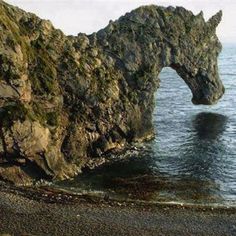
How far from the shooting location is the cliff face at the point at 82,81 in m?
63.3

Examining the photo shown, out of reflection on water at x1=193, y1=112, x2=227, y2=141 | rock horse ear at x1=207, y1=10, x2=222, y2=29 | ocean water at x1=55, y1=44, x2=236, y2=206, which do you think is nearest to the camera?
ocean water at x1=55, y1=44, x2=236, y2=206

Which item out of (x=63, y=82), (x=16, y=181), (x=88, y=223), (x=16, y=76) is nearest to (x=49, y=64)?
(x=63, y=82)

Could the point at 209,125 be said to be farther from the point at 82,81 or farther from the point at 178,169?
the point at 82,81

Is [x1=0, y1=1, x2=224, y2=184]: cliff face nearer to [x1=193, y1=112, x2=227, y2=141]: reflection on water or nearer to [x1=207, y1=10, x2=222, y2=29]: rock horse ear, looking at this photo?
A: [x1=207, y1=10, x2=222, y2=29]: rock horse ear

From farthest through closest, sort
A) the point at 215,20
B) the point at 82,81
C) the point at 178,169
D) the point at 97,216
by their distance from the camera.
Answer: the point at 215,20
the point at 82,81
the point at 178,169
the point at 97,216

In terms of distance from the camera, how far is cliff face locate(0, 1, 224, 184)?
6334 centimetres

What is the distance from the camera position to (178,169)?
71.3 meters

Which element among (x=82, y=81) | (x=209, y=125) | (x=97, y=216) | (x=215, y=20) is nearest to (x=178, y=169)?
(x=82, y=81)

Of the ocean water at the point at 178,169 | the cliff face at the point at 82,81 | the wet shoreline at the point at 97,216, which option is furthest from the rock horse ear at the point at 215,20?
the wet shoreline at the point at 97,216

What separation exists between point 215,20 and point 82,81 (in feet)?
162

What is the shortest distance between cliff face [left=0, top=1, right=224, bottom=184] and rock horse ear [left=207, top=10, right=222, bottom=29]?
209 cm

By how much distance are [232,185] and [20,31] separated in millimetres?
37553

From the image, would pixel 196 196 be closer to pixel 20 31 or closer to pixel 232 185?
→ pixel 232 185

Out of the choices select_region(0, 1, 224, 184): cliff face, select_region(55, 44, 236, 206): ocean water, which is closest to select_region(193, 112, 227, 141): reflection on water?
select_region(55, 44, 236, 206): ocean water
